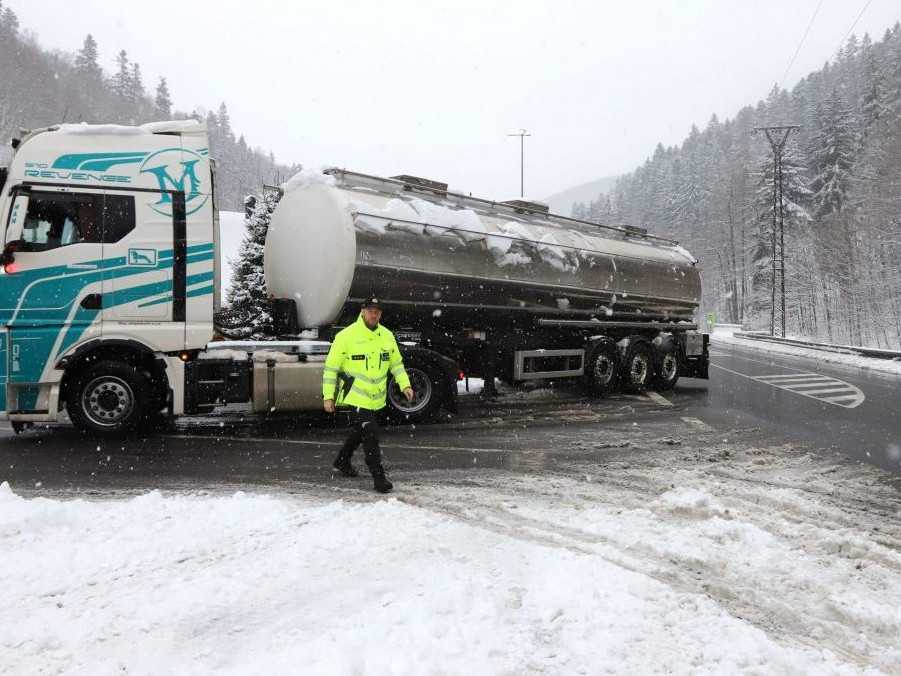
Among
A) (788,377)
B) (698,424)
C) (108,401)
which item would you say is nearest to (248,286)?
(108,401)

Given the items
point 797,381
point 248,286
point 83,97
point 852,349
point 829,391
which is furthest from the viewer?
point 83,97

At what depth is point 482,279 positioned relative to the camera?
966 centimetres

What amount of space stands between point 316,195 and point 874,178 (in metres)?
44.5

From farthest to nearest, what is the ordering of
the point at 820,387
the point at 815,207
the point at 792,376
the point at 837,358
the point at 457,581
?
the point at 815,207
the point at 837,358
the point at 792,376
the point at 820,387
the point at 457,581

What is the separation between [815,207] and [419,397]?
5854cm

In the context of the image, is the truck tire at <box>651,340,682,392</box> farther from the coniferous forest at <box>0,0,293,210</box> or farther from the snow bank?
the coniferous forest at <box>0,0,293,210</box>

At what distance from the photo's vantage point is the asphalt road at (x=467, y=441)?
6074mm

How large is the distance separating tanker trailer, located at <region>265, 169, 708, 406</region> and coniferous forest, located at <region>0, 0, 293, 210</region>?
69898 millimetres

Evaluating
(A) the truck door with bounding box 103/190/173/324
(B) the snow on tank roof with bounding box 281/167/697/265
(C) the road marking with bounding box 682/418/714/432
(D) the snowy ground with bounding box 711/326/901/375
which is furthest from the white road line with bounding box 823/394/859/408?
(A) the truck door with bounding box 103/190/173/324

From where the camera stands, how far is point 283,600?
3402 mm

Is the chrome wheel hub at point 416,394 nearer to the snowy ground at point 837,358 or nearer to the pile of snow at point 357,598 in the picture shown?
the pile of snow at point 357,598

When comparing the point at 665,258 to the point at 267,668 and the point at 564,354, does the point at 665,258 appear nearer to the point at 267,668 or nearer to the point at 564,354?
the point at 564,354

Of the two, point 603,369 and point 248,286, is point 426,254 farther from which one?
point 248,286

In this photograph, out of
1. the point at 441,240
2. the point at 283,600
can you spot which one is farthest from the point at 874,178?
the point at 283,600
